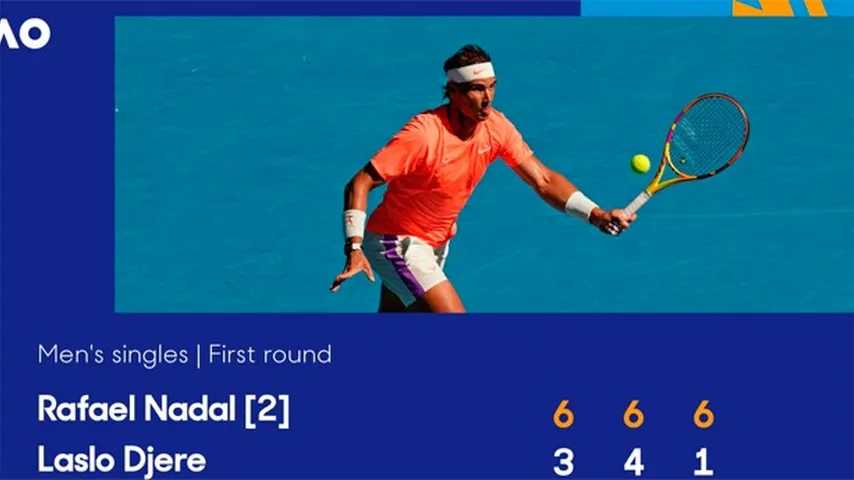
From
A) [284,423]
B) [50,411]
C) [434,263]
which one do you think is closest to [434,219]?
[434,263]

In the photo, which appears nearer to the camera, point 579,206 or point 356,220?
point 356,220

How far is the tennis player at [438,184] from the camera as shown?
28.7 ft

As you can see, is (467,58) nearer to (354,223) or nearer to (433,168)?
(433,168)

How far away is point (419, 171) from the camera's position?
8.79 metres

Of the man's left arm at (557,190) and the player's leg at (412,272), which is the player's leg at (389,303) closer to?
the player's leg at (412,272)

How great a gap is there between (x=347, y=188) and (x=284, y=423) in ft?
3.18

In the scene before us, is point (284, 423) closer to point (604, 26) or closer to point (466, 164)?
point (466, 164)

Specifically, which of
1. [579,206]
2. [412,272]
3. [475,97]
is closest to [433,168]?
[475,97]

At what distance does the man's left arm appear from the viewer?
8938mm

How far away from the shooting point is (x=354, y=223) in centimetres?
849

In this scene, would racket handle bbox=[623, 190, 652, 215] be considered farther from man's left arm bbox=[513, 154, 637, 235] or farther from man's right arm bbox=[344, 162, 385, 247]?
man's right arm bbox=[344, 162, 385, 247]

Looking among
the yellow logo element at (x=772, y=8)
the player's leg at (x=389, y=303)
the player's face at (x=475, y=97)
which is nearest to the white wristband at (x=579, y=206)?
the player's face at (x=475, y=97)

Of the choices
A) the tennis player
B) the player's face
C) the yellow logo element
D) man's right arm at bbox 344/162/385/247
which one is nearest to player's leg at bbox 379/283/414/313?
the tennis player

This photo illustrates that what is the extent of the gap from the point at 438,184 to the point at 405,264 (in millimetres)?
350
